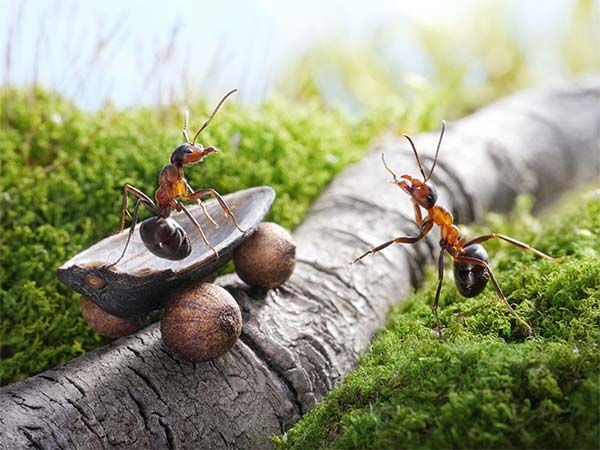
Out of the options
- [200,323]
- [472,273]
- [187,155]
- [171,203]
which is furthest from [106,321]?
[472,273]

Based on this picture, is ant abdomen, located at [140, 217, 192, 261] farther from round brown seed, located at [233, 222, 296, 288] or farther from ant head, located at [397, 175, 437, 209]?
ant head, located at [397, 175, 437, 209]

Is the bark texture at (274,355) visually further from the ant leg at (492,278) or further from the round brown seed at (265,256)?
the ant leg at (492,278)

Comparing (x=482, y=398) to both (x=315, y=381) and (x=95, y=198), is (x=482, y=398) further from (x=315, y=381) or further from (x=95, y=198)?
(x=95, y=198)

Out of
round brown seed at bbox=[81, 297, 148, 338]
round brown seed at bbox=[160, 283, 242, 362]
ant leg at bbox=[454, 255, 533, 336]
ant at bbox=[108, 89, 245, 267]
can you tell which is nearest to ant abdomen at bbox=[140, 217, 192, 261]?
ant at bbox=[108, 89, 245, 267]

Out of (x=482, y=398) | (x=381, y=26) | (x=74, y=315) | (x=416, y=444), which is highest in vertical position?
(x=381, y=26)

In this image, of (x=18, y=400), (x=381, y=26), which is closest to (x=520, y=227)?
(x=18, y=400)

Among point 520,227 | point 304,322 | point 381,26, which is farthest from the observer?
point 381,26

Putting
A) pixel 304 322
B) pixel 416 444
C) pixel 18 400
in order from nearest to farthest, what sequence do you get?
pixel 416 444
pixel 18 400
pixel 304 322
